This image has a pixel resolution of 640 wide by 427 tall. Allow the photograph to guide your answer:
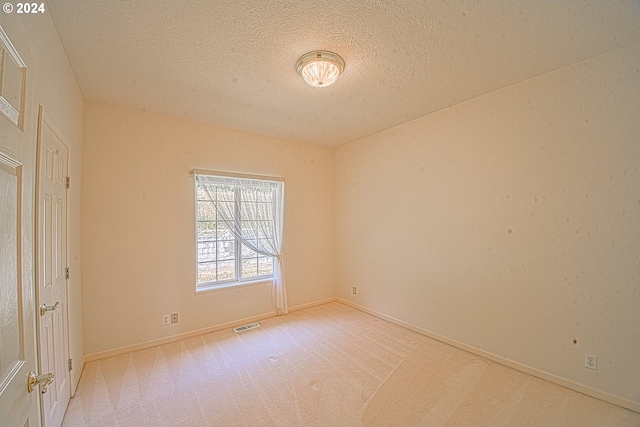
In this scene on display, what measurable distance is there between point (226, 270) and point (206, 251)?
38 cm

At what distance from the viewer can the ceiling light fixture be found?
1979mm

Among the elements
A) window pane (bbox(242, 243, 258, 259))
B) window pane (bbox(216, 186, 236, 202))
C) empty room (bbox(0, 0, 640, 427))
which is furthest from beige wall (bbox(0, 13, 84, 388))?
window pane (bbox(242, 243, 258, 259))

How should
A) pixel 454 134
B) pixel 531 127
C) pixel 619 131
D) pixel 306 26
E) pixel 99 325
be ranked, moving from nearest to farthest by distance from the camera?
pixel 306 26 → pixel 619 131 → pixel 531 127 → pixel 99 325 → pixel 454 134

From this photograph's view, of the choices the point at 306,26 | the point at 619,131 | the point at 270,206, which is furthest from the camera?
the point at 270,206

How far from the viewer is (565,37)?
185 cm

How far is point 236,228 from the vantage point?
11.8 feet

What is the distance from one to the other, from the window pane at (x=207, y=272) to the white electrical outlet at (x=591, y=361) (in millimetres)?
3736

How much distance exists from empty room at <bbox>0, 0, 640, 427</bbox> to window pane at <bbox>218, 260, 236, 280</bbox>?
3 centimetres

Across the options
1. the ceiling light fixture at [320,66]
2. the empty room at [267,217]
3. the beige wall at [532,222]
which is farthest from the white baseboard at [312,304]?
the ceiling light fixture at [320,66]

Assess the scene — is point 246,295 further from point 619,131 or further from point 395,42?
point 619,131

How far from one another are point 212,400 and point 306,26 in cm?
277

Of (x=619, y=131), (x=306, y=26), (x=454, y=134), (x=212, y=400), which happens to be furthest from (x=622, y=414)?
(x=306, y=26)

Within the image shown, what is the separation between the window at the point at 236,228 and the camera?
340 cm

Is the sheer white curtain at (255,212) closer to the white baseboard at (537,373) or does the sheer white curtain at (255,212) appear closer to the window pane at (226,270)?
the window pane at (226,270)
